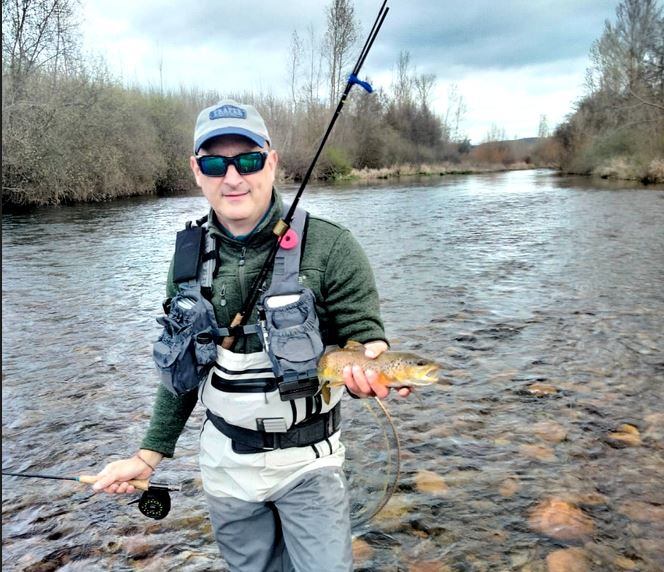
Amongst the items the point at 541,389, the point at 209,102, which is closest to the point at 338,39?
the point at 209,102

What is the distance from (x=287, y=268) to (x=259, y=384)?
0.45 m

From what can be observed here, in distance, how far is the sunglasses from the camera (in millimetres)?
2404

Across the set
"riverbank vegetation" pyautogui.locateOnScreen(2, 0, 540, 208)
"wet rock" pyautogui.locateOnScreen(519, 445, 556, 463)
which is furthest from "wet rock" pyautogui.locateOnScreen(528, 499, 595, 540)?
"riverbank vegetation" pyautogui.locateOnScreen(2, 0, 540, 208)

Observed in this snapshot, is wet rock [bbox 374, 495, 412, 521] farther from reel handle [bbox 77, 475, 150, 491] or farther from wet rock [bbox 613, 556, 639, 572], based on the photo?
reel handle [bbox 77, 475, 150, 491]

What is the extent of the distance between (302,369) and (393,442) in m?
1.33

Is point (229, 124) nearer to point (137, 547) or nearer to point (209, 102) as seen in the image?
point (137, 547)

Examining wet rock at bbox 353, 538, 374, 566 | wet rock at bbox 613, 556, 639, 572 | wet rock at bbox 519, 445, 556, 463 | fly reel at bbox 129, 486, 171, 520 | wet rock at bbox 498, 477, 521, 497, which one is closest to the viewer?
fly reel at bbox 129, 486, 171, 520

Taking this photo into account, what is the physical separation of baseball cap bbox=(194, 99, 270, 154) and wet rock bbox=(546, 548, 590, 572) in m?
2.52

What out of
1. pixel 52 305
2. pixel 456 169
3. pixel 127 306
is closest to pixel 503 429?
pixel 127 306

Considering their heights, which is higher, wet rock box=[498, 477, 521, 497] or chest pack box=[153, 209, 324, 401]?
chest pack box=[153, 209, 324, 401]

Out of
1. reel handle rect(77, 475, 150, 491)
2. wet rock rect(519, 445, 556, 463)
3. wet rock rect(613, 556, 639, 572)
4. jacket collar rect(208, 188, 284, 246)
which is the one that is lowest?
wet rock rect(613, 556, 639, 572)

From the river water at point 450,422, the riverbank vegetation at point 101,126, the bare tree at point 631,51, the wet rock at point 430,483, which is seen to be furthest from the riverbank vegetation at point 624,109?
the wet rock at point 430,483

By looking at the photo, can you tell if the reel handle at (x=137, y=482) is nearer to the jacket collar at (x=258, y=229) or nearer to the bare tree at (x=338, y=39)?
the jacket collar at (x=258, y=229)

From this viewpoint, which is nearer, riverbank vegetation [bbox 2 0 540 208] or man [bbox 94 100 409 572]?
man [bbox 94 100 409 572]
